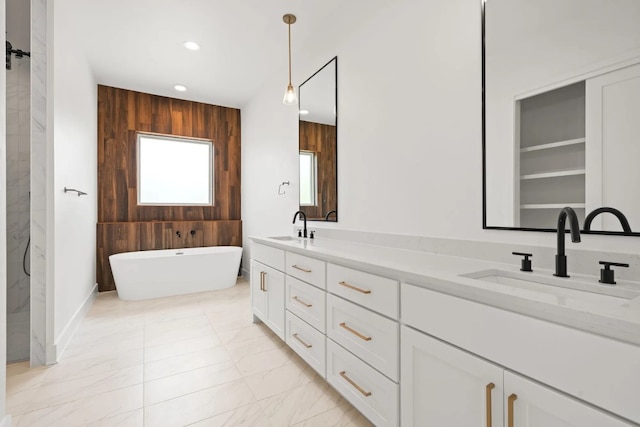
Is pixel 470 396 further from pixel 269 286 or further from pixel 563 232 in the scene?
pixel 269 286

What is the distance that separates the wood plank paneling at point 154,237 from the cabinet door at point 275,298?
92.7 inches

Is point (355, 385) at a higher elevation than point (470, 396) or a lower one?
lower

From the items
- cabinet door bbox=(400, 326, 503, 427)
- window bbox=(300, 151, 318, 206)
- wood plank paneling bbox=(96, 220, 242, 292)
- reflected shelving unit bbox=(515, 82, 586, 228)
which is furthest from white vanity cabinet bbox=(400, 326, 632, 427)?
wood plank paneling bbox=(96, 220, 242, 292)

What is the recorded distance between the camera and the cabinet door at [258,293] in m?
2.54

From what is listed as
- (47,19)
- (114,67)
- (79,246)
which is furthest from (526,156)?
(114,67)

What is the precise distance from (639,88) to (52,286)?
3.25 meters

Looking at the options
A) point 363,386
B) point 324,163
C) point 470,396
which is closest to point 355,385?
point 363,386

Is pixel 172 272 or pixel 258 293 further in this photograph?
pixel 172 272

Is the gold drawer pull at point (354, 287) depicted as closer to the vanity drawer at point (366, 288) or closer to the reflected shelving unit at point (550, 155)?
the vanity drawer at point (366, 288)

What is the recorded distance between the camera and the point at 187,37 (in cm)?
286

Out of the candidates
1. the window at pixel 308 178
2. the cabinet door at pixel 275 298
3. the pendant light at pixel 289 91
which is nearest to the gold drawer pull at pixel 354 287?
the cabinet door at pixel 275 298

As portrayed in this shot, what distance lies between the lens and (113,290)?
3.92m

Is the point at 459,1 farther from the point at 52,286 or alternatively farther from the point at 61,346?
the point at 61,346

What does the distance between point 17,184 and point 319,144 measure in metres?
2.56
